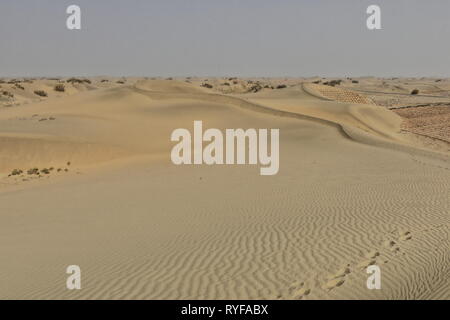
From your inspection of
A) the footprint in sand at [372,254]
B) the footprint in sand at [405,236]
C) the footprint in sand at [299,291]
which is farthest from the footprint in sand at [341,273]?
the footprint in sand at [405,236]

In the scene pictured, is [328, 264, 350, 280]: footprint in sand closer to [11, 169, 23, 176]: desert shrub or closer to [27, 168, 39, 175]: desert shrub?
[27, 168, 39, 175]: desert shrub

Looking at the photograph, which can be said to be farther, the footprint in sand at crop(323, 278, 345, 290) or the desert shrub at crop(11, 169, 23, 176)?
the desert shrub at crop(11, 169, 23, 176)

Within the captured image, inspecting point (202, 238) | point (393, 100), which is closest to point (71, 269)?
point (202, 238)

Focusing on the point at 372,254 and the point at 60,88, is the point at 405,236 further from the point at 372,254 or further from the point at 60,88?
the point at 60,88

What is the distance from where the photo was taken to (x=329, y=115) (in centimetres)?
3162

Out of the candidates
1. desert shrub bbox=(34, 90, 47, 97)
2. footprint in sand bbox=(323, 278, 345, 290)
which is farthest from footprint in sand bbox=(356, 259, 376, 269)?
desert shrub bbox=(34, 90, 47, 97)

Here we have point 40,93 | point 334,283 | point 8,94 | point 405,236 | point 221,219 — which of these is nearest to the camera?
point 334,283

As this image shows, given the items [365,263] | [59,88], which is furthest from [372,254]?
[59,88]

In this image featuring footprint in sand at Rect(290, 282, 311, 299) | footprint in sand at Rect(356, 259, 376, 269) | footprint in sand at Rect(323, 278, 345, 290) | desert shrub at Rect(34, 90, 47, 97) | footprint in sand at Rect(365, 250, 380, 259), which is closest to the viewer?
footprint in sand at Rect(290, 282, 311, 299)

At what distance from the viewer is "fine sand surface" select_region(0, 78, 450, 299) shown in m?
7.35

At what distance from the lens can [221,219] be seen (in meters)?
11.1

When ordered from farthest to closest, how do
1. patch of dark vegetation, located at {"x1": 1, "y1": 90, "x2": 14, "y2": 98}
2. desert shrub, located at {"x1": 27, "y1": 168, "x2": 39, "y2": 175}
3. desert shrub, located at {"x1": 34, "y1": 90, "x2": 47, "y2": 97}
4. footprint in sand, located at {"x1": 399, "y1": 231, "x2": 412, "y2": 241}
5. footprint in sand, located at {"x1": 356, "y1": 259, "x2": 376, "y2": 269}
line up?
desert shrub, located at {"x1": 34, "y1": 90, "x2": 47, "y2": 97} → patch of dark vegetation, located at {"x1": 1, "y1": 90, "x2": 14, "y2": 98} → desert shrub, located at {"x1": 27, "y1": 168, "x2": 39, "y2": 175} → footprint in sand, located at {"x1": 399, "y1": 231, "x2": 412, "y2": 241} → footprint in sand, located at {"x1": 356, "y1": 259, "x2": 376, "y2": 269}

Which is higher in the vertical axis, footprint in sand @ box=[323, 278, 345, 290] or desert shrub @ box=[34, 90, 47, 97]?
desert shrub @ box=[34, 90, 47, 97]
